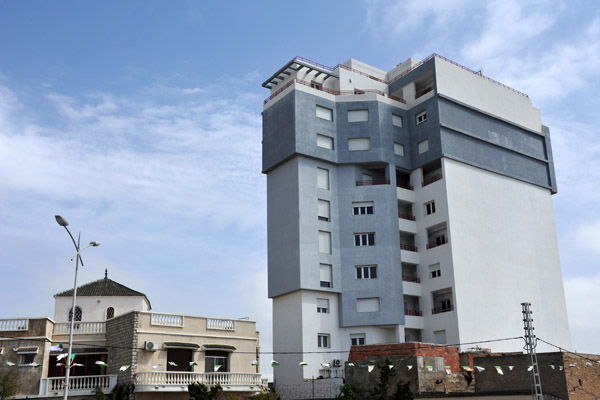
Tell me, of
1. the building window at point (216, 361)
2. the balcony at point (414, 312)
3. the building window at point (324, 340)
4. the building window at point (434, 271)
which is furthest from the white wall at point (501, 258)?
the building window at point (216, 361)

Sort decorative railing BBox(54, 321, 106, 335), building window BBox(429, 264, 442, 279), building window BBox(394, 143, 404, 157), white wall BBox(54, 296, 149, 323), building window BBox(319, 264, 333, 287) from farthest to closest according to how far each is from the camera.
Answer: building window BBox(394, 143, 404, 157)
building window BBox(429, 264, 442, 279)
white wall BBox(54, 296, 149, 323)
building window BBox(319, 264, 333, 287)
decorative railing BBox(54, 321, 106, 335)

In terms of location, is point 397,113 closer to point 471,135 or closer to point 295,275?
point 471,135

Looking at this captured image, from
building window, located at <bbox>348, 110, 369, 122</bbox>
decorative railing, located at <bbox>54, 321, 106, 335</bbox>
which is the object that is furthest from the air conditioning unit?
building window, located at <bbox>348, 110, 369, 122</bbox>

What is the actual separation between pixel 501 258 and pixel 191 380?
29070 mm

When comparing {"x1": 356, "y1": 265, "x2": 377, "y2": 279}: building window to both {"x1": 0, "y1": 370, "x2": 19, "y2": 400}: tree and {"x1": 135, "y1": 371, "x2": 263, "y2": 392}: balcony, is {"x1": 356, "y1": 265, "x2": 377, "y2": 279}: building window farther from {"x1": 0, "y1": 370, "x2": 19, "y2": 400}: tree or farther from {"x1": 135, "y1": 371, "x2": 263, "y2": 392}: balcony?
{"x1": 0, "y1": 370, "x2": 19, "y2": 400}: tree

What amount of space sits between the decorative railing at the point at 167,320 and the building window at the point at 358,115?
25.2 metres

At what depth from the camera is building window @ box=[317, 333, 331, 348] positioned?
2083 inches

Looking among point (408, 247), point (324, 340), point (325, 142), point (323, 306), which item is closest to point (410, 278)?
point (408, 247)

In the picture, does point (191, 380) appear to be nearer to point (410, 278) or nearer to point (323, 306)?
point (323, 306)

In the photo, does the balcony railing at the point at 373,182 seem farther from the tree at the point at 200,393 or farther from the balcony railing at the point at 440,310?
the tree at the point at 200,393

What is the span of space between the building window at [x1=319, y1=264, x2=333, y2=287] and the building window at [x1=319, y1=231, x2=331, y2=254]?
1.22 metres

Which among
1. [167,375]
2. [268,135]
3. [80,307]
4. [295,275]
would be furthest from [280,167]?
[167,375]

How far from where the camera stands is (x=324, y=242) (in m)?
55.8

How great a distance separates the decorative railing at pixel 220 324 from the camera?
142 feet
